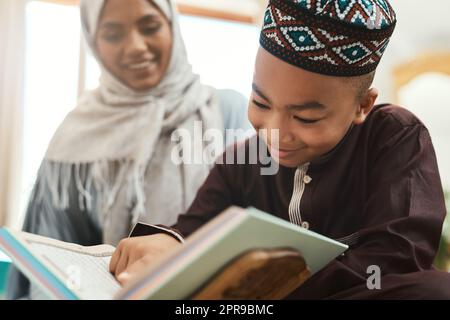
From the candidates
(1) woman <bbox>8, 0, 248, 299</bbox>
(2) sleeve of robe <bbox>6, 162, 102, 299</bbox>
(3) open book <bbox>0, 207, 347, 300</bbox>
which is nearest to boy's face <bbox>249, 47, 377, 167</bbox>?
(3) open book <bbox>0, 207, 347, 300</bbox>

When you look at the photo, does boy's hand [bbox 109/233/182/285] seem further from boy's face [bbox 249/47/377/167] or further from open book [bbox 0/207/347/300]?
boy's face [bbox 249/47/377/167]

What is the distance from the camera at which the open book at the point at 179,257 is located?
1.61ft

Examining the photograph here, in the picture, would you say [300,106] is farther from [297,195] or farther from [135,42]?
[135,42]

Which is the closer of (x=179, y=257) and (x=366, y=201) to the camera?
(x=179, y=257)

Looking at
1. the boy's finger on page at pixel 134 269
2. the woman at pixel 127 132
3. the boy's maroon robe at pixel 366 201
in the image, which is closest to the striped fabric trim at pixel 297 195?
the boy's maroon robe at pixel 366 201

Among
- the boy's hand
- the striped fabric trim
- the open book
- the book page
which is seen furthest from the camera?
the striped fabric trim

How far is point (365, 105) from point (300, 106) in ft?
0.48

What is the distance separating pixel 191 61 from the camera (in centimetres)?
Answer: 151

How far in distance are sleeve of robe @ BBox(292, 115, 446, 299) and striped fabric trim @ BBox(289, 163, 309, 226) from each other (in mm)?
119

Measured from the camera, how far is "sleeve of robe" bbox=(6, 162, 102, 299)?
4.67 feet

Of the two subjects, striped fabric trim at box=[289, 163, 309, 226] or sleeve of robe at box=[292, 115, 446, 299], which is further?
striped fabric trim at box=[289, 163, 309, 226]

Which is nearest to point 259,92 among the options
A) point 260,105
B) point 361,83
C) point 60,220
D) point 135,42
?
point 260,105

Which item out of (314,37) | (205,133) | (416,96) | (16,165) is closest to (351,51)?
(314,37)

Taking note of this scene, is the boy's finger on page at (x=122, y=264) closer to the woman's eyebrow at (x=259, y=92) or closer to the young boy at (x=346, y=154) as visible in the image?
the young boy at (x=346, y=154)
